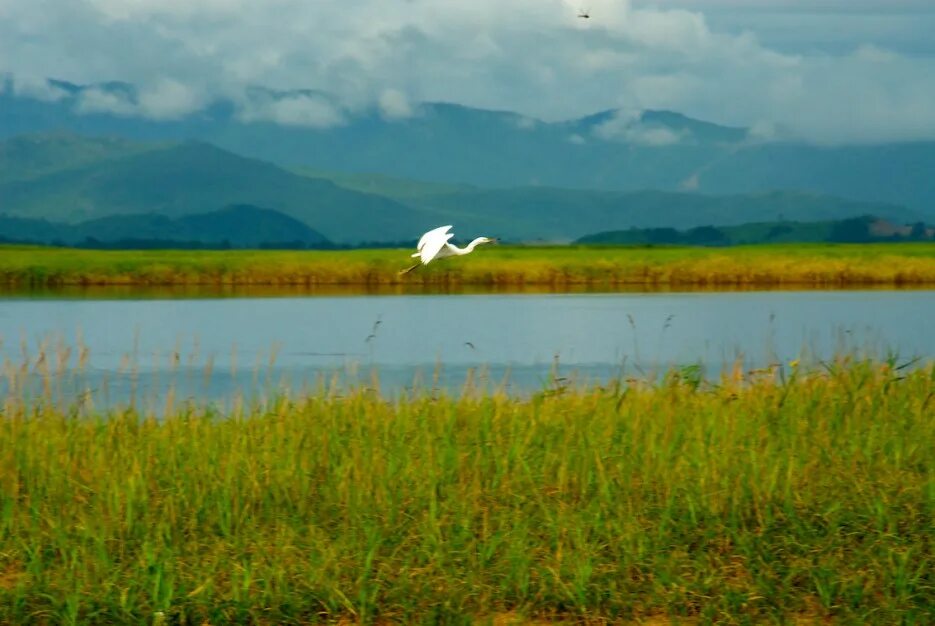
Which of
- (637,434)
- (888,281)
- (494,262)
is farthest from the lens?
(494,262)

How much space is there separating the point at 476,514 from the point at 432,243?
4.62 meters

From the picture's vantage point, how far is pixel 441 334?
30.8 meters

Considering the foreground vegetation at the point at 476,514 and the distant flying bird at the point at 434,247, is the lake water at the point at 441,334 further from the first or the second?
the foreground vegetation at the point at 476,514

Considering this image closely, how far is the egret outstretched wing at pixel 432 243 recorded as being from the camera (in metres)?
12.0

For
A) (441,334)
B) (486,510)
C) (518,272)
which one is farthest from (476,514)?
(518,272)

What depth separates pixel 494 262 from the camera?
63.7 metres

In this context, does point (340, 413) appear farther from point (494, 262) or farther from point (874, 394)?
point (494, 262)

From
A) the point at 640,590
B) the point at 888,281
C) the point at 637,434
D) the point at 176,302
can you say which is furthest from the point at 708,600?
the point at 888,281

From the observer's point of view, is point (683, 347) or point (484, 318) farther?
point (484, 318)

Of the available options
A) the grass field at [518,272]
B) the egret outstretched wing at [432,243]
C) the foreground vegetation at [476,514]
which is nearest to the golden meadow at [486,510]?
the foreground vegetation at [476,514]

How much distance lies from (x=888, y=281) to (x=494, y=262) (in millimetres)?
17894

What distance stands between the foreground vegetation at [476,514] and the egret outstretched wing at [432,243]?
6.35 ft

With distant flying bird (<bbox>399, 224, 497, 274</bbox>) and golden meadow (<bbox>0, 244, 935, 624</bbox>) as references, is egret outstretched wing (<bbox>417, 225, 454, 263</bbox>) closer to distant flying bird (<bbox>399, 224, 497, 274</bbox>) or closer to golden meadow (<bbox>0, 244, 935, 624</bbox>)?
distant flying bird (<bbox>399, 224, 497, 274</bbox>)

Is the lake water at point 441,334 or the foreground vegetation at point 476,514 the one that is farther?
the lake water at point 441,334
